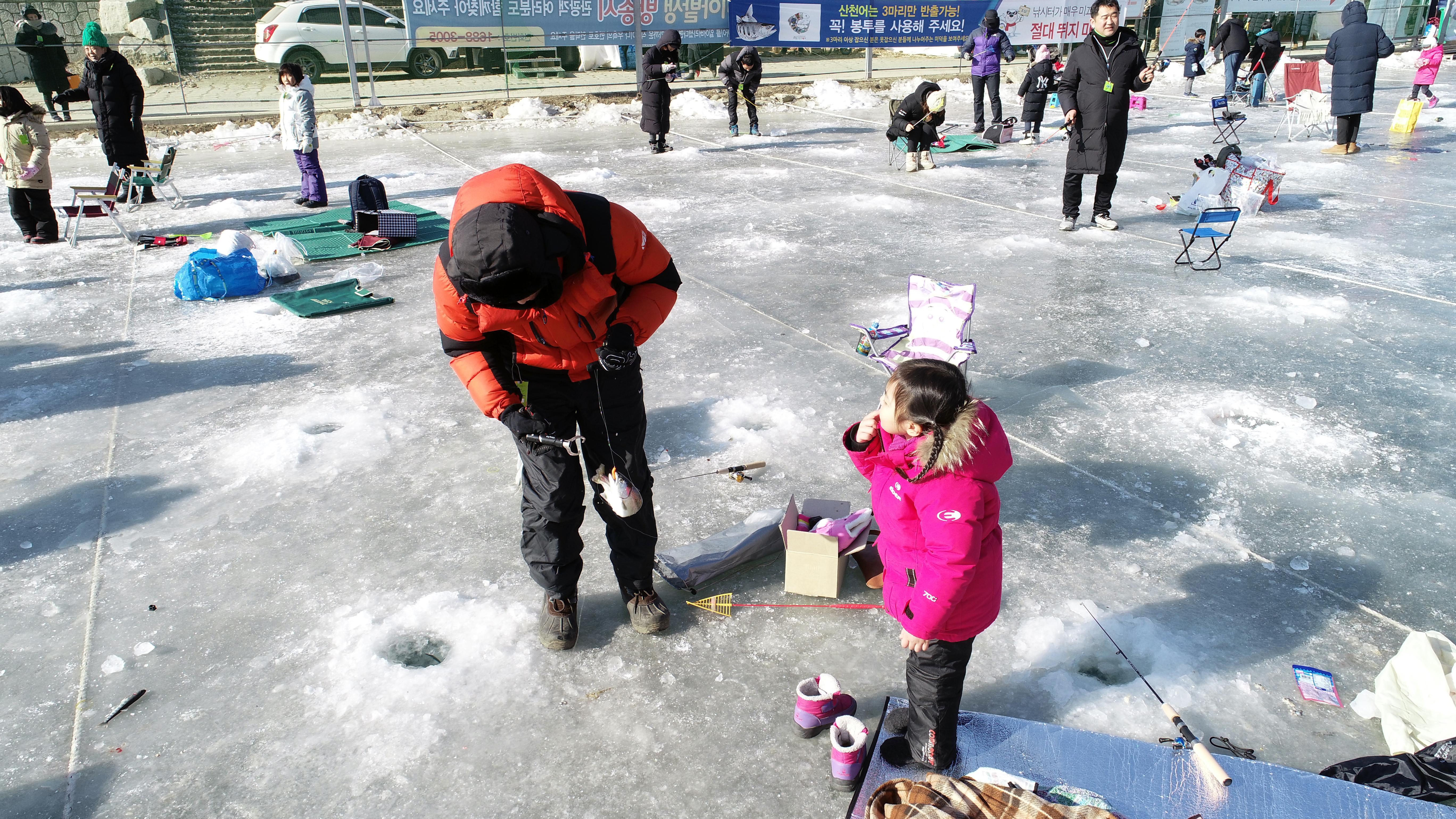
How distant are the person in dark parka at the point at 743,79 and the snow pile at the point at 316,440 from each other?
10.8 metres

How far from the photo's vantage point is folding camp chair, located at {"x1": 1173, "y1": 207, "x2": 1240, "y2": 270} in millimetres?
7125

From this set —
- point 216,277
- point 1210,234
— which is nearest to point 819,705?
point 1210,234

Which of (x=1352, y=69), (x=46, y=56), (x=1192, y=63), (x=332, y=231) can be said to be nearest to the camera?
(x=332, y=231)

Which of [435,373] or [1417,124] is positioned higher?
[1417,124]

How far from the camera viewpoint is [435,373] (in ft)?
18.9

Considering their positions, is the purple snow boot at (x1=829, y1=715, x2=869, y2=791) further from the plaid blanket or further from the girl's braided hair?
the girl's braided hair

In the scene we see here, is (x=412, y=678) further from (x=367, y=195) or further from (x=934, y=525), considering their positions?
(x=367, y=195)

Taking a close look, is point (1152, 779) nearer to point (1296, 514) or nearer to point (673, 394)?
point (1296, 514)

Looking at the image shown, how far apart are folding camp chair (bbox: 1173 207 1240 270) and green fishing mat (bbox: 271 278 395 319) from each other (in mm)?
6683

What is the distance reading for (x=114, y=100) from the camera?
31.7 feet

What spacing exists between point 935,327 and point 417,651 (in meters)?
3.14

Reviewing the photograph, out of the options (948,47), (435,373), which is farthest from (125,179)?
(948,47)

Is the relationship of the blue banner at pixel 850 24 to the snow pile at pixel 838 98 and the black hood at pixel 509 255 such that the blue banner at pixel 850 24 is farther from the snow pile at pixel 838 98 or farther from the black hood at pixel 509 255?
the black hood at pixel 509 255

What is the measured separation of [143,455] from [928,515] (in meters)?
4.46
